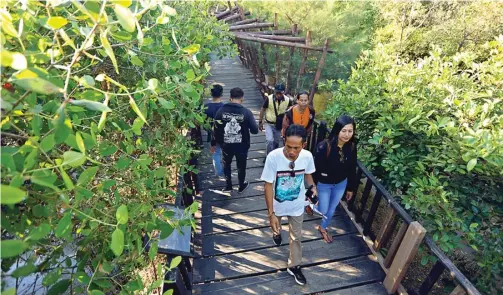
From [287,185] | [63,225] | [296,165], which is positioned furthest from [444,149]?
[63,225]

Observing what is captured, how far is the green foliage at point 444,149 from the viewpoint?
239 cm

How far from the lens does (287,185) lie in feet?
8.41

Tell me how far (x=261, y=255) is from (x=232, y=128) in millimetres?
1494

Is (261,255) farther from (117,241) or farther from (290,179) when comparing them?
(117,241)

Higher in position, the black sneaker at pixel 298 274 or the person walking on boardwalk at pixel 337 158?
the person walking on boardwalk at pixel 337 158

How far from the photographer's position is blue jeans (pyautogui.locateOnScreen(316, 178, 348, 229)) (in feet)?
10.1

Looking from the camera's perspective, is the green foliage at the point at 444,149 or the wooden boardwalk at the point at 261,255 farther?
the wooden boardwalk at the point at 261,255

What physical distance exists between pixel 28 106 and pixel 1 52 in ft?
1.33

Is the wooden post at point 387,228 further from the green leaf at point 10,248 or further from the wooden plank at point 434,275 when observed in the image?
the green leaf at point 10,248

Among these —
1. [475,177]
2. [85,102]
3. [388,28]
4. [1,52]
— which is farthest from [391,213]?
[388,28]

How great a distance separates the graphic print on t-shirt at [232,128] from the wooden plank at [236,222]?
963mm

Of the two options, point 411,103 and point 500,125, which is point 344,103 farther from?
point 500,125

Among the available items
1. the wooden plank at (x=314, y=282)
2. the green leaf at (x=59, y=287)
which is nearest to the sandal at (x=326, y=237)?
the wooden plank at (x=314, y=282)

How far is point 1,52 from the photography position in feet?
1.95
